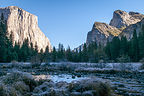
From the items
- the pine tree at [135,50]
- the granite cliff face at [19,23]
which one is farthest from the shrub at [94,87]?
the granite cliff face at [19,23]

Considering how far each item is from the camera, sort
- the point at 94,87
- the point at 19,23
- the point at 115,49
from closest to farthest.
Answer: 1. the point at 94,87
2. the point at 115,49
3. the point at 19,23

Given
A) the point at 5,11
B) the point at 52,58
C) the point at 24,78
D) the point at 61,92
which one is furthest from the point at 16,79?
the point at 5,11

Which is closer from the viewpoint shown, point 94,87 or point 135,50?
point 94,87

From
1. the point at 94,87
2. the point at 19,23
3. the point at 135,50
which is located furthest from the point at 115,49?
the point at 19,23

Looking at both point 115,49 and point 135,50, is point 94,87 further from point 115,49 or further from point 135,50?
point 115,49

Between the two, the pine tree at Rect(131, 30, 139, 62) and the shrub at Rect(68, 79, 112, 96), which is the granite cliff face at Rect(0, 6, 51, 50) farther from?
the shrub at Rect(68, 79, 112, 96)

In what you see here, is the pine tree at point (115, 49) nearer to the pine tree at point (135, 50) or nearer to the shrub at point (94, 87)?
the pine tree at point (135, 50)

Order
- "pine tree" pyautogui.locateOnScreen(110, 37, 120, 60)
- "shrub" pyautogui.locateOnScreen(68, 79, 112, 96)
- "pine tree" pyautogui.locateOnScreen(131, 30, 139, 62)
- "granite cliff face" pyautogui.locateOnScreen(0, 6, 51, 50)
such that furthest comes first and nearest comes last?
1. "granite cliff face" pyautogui.locateOnScreen(0, 6, 51, 50)
2. "pine tree" pyautogui.locateOnScreen(110, 37, 120, 60)
3. "pine tree" pyautogui.locateOnScreen(131, 30, 139, 62)
4. "shrub" pyautogui.locateOnScreen(68, 79, 112, 96)

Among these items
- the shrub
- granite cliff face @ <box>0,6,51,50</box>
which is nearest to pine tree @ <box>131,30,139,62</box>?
the shrub

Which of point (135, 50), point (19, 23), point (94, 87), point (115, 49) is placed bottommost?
point (94, 87)

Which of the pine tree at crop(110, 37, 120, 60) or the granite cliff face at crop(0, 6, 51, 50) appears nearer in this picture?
the pine tree at crop(110, 37, 120, 60)

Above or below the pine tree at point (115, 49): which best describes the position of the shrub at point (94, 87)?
below

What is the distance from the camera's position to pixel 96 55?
2293 inches

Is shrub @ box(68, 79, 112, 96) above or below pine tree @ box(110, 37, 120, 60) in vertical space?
below
